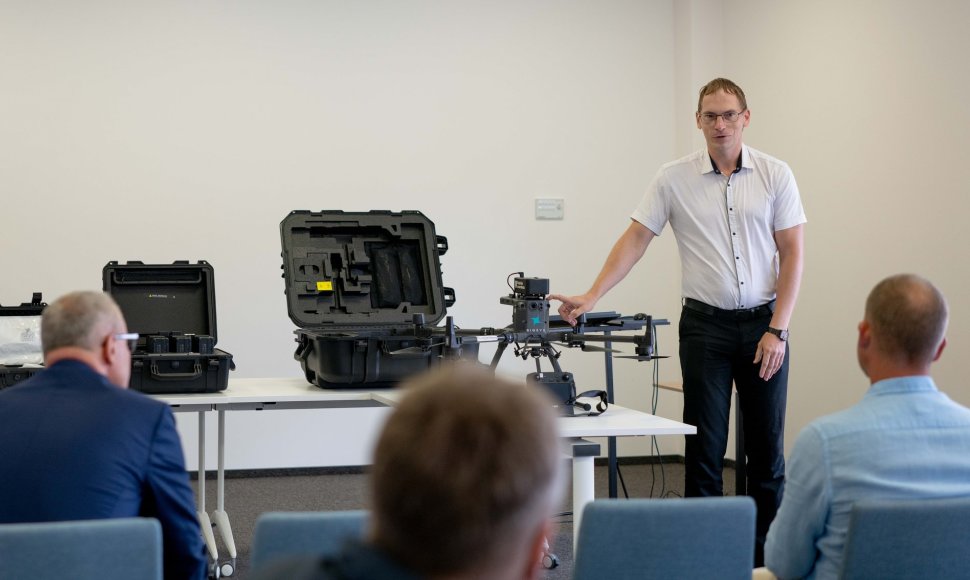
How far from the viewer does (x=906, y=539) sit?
1826 millimetres

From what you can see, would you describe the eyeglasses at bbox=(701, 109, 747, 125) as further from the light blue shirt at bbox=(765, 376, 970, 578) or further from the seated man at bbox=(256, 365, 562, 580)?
the seated man at bbox=(256, 365, 562, 580)

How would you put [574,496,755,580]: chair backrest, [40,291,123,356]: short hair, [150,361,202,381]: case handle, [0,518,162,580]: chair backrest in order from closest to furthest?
[0,518,162,580]: chair backrest < [574,496,755,580]: chair backrest < [40,291,123,356]: short hair < [150,361,202,381]: case handle

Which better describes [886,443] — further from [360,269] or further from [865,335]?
[360,269]

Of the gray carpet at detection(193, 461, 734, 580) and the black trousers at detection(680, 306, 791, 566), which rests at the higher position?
the black trousers at detection(680, 306, 791, 566)

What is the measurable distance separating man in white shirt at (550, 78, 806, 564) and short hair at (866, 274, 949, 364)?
158cm

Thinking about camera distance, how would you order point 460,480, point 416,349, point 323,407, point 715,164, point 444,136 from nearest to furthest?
1. point 460,480
2. point 715,164
3. point 416,349
4. point 323,407
5. point 444,136

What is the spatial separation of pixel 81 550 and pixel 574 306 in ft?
7.00

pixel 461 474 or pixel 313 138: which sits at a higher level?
pixel 313 138

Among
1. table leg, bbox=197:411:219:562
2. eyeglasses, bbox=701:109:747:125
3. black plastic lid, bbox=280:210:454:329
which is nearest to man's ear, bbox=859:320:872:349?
eyeglasses, bbox=701:109:747:125

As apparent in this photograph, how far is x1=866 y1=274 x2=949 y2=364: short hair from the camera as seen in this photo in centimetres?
193

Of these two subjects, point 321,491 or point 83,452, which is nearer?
point 83,452

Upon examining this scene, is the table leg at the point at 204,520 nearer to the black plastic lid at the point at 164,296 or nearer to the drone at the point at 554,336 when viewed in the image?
the black plastic lid at the point at 164,296

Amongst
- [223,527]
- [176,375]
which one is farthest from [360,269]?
[223,527]

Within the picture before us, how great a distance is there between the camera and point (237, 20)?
6266mm
